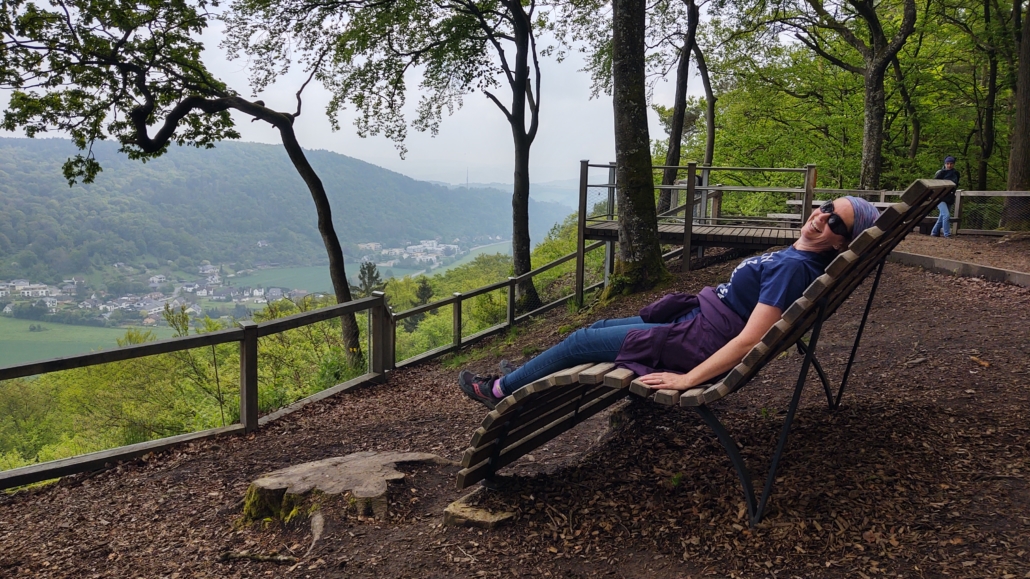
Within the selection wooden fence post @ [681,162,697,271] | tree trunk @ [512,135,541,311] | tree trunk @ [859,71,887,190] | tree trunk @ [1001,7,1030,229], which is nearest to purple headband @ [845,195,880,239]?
wooden fence post @ [681,162,697,271]

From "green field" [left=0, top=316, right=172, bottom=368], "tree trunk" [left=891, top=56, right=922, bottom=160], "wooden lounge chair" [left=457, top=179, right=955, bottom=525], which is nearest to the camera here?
"wooden lounge chair" [left=457, top=179, right=955, bottom=525]

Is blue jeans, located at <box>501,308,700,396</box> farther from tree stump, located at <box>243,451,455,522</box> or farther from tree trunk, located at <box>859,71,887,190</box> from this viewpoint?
tree trunk, located at <box>859,71,887,190</box>

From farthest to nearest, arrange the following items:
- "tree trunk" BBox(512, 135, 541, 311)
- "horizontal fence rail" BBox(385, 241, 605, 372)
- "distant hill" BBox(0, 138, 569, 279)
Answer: "distant hill" BBox(0, 138, 569, 279), "tree trunk" BBox(512, 135, 541, 311), "horizontal fence rail" BBox(385, 241, 605, 372)

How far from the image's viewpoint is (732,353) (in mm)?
2908

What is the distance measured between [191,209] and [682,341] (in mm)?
94947

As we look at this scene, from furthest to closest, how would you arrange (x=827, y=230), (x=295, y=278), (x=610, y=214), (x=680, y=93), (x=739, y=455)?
(x=295, y=278) → (x=680, y=93) → (x=610, y=214) → (x=827, y=230) → (x=739, y=455)

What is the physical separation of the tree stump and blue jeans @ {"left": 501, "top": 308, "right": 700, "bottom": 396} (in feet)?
3.40

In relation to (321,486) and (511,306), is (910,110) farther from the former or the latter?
(321,486)

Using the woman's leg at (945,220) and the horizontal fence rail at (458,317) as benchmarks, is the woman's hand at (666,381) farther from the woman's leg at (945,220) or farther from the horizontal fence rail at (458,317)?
the woman's leg at (945,220)

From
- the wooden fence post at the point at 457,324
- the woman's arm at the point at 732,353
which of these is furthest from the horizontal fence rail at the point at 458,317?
the woman's arm at the point at 732,353

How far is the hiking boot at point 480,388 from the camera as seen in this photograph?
13.0ft

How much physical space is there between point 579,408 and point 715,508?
1.12 metres

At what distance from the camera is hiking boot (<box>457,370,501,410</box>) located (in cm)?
395

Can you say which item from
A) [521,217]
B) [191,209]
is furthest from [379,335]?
[191,209]
